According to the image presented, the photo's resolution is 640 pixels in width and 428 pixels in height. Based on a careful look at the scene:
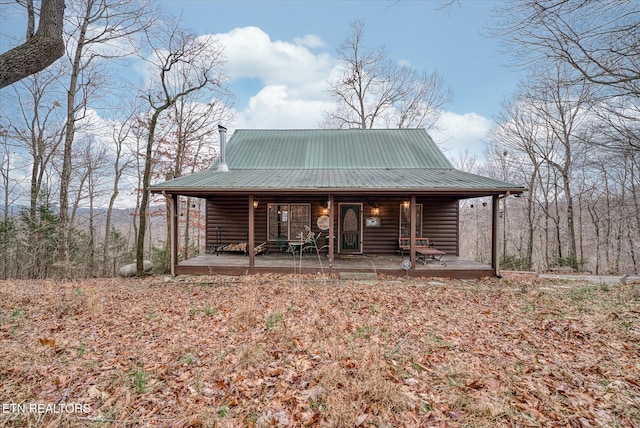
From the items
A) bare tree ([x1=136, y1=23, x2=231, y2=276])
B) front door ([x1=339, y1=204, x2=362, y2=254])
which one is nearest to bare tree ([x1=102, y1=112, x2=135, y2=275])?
bare tree ([x1=136, y1=23, x2=231, y2=276])

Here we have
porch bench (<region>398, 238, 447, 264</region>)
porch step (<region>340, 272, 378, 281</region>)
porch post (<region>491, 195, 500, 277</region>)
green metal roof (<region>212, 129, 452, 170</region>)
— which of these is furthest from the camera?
green metal roof (<region>212, 129, 452, 170</region>)

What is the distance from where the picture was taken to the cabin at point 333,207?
8.86m

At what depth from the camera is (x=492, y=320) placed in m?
4.80

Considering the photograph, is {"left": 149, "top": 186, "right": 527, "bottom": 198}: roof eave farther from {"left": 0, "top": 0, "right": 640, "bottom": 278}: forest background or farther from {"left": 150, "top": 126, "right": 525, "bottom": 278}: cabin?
{"left": 0, "top": 0, "right": 640, "bottom": 278}: forest background

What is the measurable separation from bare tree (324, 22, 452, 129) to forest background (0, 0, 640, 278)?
0.07 meters

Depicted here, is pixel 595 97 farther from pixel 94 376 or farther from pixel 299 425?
pixel 94 376

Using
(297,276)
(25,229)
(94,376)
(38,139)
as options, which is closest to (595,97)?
(297,276)

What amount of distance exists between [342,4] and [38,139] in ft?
52.7

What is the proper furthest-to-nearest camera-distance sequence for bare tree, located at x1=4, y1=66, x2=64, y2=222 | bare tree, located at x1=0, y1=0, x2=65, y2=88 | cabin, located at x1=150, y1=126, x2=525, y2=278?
bare tree, located at x1=4, y1=66, x2=64, y2=222
cabin, located at x1=150, y1=126, x2=525, y2=278
bare tree, located at x1=0, y1=0, x2=65, y2=88

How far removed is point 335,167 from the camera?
455 inches

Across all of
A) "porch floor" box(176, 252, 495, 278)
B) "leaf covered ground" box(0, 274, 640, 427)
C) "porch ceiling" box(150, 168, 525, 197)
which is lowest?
"leaf covered ground" box(0, 274, 640, 427)

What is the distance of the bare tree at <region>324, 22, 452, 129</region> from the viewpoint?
18734 millimetres

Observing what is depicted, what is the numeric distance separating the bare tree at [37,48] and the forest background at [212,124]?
1.37ft

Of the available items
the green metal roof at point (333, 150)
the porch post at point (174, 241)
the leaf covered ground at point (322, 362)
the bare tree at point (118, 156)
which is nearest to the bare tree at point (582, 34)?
the leaf covered ground at point (322, 362)
